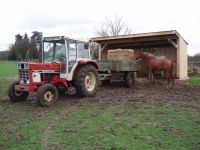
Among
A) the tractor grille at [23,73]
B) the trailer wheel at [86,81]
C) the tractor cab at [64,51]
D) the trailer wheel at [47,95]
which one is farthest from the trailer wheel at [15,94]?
the trailer wheel at [86,81]

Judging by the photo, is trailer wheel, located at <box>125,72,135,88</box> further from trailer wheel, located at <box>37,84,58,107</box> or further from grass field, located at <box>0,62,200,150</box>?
trailer wheel, located at <box>37,84,58,107</box>

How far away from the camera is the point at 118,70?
14.3 meters

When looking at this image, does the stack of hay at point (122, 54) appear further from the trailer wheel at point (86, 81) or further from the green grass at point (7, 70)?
the green grass at point (7, 70)

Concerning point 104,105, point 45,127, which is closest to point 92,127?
point 45,127

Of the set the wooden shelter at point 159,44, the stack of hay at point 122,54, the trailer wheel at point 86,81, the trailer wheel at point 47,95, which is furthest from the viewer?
the wooden shelter at point 159,44

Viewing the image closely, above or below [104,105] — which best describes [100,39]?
above

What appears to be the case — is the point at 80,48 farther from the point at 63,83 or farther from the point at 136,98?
the point at 136,98

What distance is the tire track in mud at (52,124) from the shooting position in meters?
6.16

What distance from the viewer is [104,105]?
9961 millimetres

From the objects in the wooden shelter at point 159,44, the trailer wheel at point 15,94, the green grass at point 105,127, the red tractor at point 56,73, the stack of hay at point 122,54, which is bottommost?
the green grass at point 105,127

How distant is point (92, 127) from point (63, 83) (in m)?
3.86

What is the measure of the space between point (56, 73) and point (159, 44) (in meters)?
10.4

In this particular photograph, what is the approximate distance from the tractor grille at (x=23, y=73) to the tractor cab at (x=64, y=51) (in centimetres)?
119

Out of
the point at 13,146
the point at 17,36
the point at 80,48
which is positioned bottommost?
the point at 13,146
